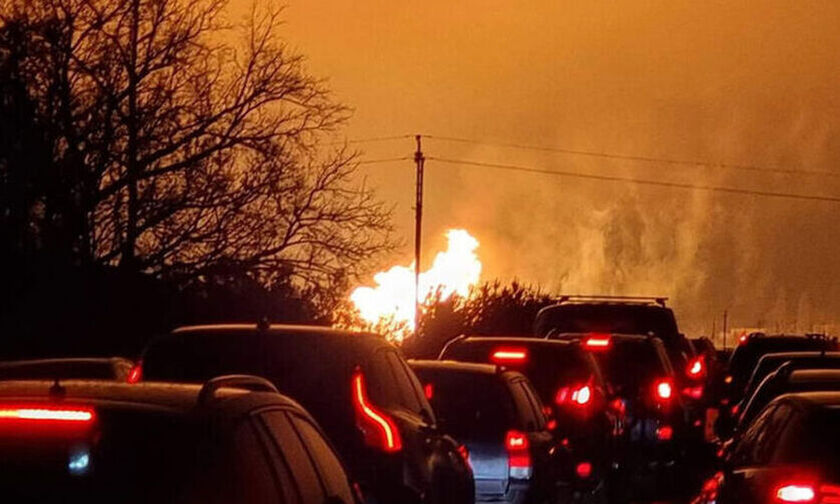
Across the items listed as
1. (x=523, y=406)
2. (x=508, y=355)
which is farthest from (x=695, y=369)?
(x=523, y=406)

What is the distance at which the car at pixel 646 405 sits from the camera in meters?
22.7

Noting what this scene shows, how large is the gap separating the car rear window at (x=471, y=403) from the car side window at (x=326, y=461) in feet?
23.8

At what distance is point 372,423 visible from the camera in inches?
452

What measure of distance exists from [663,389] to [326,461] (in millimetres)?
15833

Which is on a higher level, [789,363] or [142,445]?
[142,445]

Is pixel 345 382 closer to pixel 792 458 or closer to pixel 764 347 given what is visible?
pixel 792 458

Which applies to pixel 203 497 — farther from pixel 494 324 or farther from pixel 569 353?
pixel 494 324

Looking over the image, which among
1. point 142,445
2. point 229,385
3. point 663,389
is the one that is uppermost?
point 229,385

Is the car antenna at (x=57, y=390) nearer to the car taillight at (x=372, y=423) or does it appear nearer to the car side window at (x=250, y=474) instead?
the car side window at (x=250, y=474)

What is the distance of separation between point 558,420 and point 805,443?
26.0 ft

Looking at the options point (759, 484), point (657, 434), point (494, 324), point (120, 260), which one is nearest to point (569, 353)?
point (657, 434)

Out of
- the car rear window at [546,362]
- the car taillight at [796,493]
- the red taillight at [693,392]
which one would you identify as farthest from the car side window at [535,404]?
the red taillight at [693,392]

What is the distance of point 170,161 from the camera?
31.9m

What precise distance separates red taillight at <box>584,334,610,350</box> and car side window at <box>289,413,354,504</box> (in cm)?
1440
